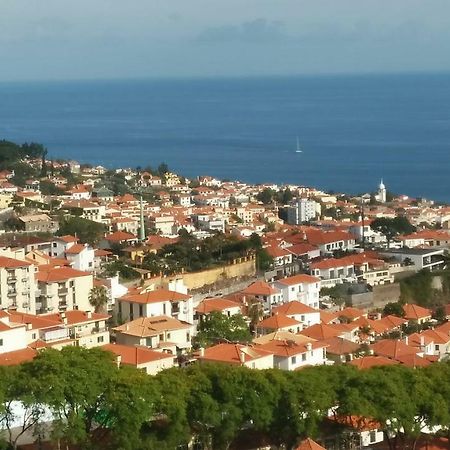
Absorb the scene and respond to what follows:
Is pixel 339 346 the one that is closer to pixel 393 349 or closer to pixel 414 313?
pixel 393 349

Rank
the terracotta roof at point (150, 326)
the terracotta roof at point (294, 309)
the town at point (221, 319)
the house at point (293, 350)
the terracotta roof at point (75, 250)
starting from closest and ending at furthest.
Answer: the town at point (221, 319)
the house at point (293, 350)
the terracotta roof at point (150, 326)
the terracotta roof at point (294, 309)
the terracotta roof at point (75, 250)

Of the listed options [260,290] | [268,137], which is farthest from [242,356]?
[268,137]

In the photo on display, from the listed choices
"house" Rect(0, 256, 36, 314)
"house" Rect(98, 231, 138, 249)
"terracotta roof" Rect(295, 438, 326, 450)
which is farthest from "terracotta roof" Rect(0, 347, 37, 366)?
"house" Rect(98, 231, 138, 249)

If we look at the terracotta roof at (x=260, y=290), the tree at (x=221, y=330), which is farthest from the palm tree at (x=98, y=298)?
the terracotta roof at (x=260, y=290)

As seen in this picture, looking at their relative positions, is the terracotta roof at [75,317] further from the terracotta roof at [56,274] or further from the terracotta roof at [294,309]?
the terracotta roof at [294,309]

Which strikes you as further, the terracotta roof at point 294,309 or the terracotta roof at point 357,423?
the terracotta roof at point 294,309

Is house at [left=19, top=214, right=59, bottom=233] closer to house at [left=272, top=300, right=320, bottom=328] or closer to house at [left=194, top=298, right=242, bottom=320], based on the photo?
house at [left=194, top=298, right=242, bottom=320]
